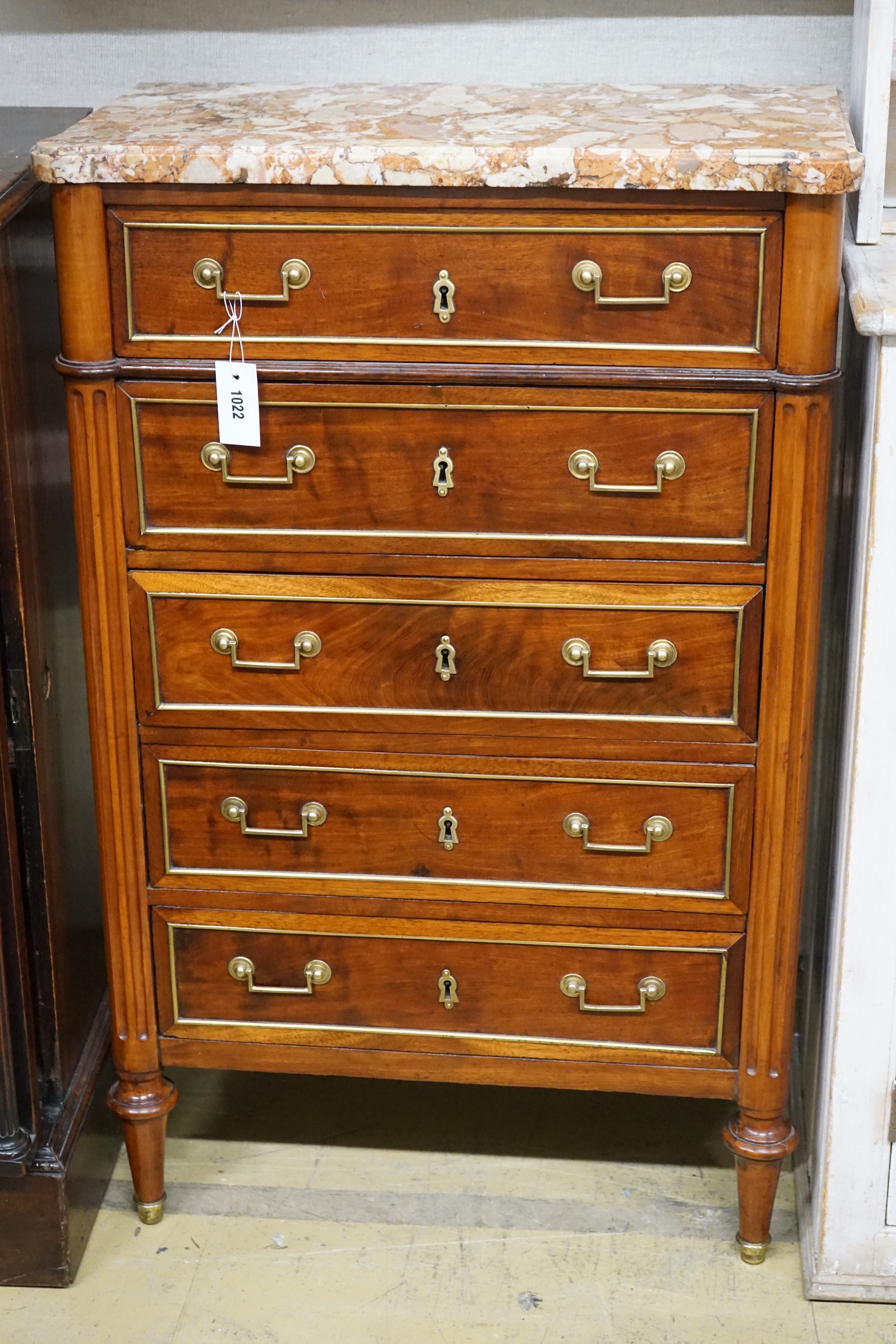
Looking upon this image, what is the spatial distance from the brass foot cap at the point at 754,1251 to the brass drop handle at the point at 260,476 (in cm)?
115

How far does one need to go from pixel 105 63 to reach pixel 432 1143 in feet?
5.29

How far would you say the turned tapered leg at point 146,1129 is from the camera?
2.07m

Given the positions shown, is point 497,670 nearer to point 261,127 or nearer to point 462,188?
point 462,188

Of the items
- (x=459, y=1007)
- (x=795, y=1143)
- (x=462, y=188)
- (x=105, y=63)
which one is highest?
(x=105, y=63)

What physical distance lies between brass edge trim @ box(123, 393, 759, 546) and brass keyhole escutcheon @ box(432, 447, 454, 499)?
0.05m

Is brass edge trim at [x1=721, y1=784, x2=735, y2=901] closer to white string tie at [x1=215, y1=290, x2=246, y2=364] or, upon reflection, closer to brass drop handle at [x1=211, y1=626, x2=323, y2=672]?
brass drop handle at [x1=211, y1=626, x2=323, y2=672]

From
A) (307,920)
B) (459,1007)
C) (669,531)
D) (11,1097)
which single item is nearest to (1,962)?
(11,1097)

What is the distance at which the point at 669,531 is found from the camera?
177 cm

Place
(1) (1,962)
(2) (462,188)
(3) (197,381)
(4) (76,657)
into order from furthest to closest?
(4) (76,657) → (1) (1,962) → (3) (197,381) → (2) (462,188)

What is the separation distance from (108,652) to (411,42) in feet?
3.20

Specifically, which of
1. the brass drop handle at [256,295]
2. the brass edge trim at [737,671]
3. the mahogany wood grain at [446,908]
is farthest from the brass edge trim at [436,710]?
the brass drop handle at [256,295]

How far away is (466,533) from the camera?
5.89 ft

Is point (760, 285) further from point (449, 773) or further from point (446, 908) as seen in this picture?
point (446, 908)

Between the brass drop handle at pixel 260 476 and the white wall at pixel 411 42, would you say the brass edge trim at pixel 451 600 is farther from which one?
the white wall at pixel 411 42
